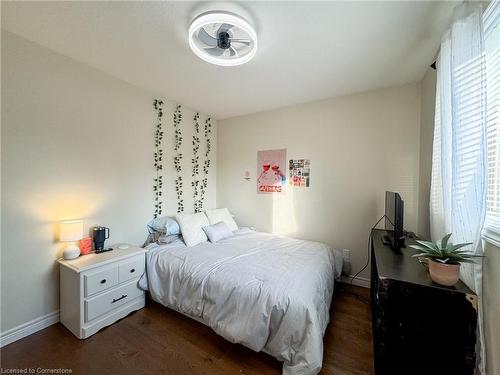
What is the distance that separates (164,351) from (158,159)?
6.91 feet

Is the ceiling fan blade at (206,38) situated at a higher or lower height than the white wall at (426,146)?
higher

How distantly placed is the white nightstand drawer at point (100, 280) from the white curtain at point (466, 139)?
263cm

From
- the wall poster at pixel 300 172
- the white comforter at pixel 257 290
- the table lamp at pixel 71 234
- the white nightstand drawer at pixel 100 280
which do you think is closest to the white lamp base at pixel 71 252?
the table lamp at pixel 71 234

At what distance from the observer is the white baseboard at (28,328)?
5.34 feet

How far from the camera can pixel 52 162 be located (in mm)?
1873

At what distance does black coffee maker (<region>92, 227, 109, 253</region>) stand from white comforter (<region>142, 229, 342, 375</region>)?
1.55ft

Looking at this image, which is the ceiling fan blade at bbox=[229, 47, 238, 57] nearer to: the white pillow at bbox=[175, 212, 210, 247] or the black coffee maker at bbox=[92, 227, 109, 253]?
the white pillow at bbox=[175, 212, 210, 247]

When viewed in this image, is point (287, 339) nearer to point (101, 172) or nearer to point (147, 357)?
point (147, 357)

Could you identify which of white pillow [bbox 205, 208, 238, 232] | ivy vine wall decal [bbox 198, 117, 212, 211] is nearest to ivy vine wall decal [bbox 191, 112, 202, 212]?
ivy vine wall decal [bbox 198, 117, 212, 211]

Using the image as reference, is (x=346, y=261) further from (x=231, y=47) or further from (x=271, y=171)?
(x=231, y=47)

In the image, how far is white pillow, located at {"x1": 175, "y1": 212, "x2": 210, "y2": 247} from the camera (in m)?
2.54

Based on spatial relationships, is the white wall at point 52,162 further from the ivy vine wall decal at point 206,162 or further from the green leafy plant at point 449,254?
the green leafy plant at point 449,254

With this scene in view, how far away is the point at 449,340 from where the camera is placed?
108 cm

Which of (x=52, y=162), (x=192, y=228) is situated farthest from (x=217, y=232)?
(x=52, y=162)
